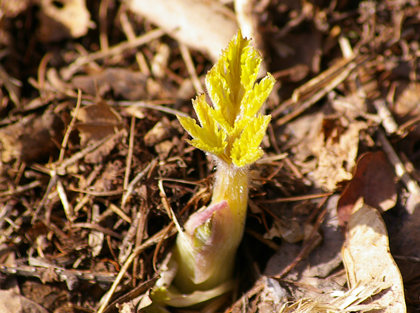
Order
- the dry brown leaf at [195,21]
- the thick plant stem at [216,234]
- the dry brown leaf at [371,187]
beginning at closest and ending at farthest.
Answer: the thick plant stem at [216,234] → the dry brown leaf at [371,187] → the dry brown leaf at [195,21]

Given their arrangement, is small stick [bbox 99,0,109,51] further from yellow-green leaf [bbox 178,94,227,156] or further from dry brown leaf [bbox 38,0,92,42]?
yellow-green leaf [bbox 178,94,227,156]

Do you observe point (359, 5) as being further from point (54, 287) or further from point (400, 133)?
point (54, 287)

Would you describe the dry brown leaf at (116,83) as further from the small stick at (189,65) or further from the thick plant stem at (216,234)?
the thick plant stem at (216,234)

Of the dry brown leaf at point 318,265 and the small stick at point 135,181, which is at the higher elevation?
the small stick at point 135,181

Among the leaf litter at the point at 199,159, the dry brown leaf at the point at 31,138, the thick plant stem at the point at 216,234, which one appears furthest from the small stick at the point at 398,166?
the dry brown leaf at the point at 31,138

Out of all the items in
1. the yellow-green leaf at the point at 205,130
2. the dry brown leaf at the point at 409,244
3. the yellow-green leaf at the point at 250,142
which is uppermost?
the yellow-green leaf at the point at 205,130

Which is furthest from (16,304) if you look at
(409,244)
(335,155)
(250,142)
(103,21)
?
(103,21)
